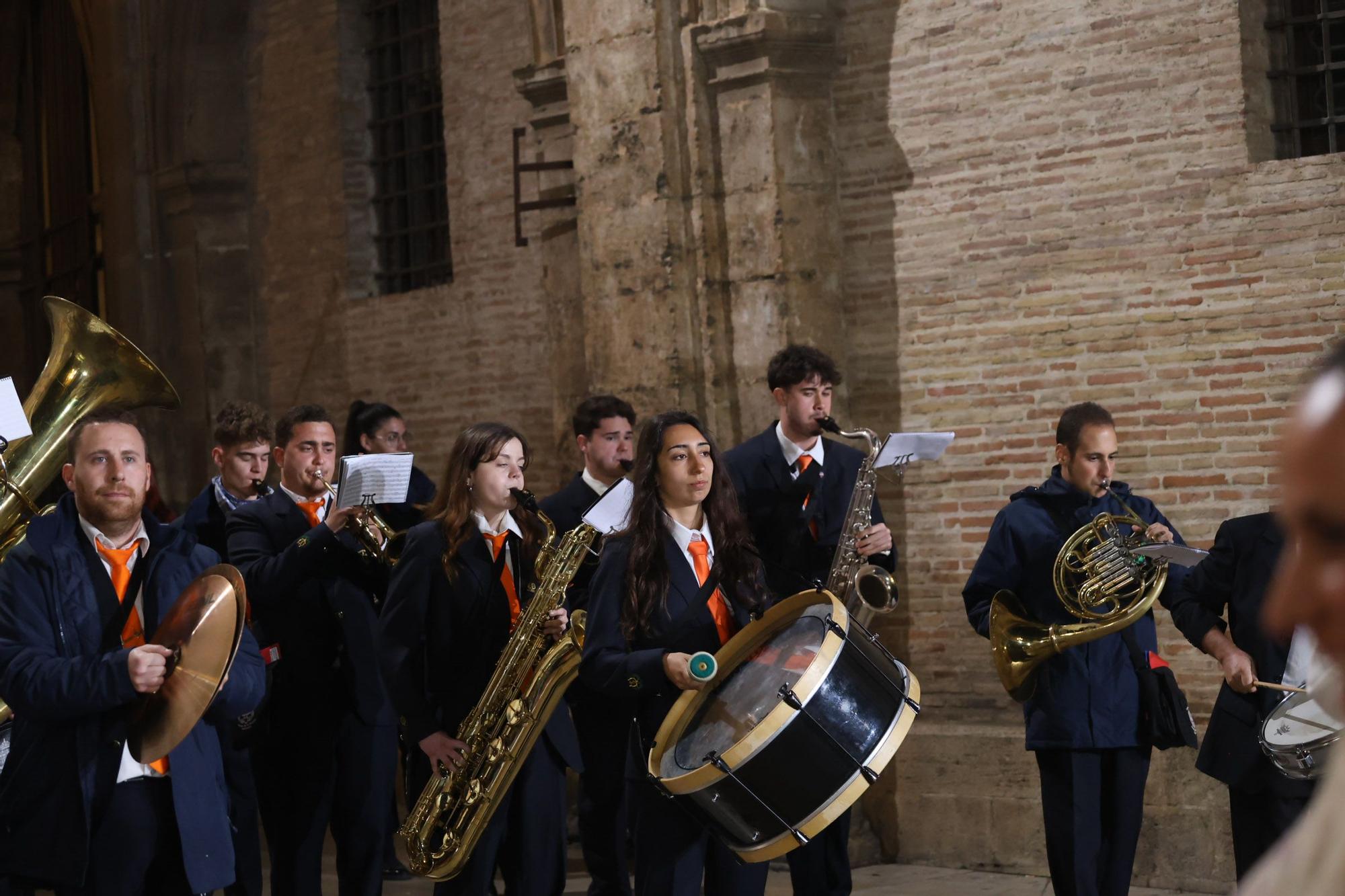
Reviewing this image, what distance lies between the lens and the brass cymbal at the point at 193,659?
387 cm

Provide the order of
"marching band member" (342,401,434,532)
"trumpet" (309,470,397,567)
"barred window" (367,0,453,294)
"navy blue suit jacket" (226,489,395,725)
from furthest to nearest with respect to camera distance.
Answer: "barred window" (367,0,453,294), "marching band member" (342,401,434,532), "navy blue suit jacket" (226,489,395,725), "trumpet" (309,470,397,567)

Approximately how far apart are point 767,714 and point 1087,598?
5.39 feet

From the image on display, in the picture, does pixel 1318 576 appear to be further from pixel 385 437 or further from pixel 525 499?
pixel 385 437

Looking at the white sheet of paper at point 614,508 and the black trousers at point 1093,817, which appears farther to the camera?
→ the black trousers at point 1093,817

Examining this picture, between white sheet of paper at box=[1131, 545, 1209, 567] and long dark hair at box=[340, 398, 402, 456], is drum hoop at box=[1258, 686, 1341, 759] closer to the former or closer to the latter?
white sheet of paper at box=[1131, 545, 1209, 567]

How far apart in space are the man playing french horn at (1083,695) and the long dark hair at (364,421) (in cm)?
306

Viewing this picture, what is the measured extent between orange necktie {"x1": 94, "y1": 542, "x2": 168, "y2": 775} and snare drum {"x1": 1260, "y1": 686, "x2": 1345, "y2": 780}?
2.93 metres

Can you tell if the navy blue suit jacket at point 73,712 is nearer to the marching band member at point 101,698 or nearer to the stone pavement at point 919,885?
the marching band member at point 101,698

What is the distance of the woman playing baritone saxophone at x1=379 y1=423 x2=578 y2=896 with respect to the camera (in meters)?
4.88

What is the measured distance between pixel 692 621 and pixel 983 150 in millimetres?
3745

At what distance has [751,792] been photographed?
3.86 metres

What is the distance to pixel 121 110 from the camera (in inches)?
483

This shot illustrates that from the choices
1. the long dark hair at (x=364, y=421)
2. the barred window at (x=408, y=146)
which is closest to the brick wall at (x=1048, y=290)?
the long dark hair at (x=364, y=421)

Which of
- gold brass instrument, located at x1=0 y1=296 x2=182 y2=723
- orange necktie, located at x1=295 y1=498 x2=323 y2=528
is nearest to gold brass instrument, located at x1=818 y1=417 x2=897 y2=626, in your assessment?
orange necktie, located at x1=295 y1=498 x2=323 y2=528
